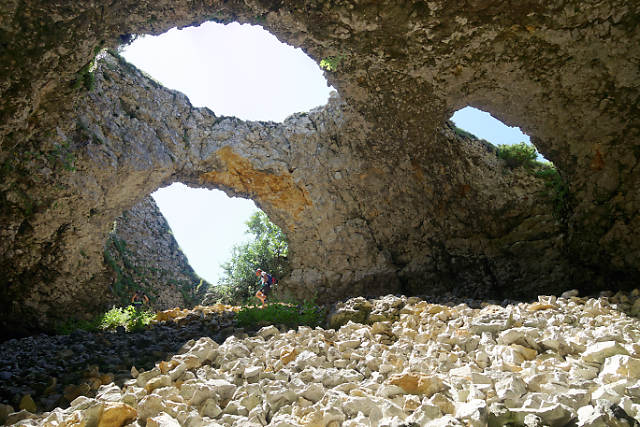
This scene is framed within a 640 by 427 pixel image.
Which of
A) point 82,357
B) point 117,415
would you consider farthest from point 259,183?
point 117,415

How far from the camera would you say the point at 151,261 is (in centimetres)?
1088

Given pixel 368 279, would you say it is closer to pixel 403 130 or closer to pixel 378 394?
pixel 403 130

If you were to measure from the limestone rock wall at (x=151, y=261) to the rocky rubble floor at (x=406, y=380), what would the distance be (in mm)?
6313

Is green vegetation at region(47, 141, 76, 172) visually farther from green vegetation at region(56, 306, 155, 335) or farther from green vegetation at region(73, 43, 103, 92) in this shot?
green vegetation at region(56, 306, 155, 335)

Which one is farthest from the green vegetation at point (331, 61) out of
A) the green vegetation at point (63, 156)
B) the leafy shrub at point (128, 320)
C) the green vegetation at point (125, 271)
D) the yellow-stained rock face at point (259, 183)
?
the green vegetation at point (125, 271)

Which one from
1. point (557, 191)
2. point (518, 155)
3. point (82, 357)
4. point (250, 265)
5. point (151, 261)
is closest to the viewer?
point (82, 357)

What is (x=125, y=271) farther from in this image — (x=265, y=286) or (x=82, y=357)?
(x=82, y=357)

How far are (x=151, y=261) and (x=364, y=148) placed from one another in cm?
677

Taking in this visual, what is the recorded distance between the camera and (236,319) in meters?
5.64

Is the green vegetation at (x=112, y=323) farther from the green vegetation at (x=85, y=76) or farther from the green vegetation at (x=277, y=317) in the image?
the green vegetation at (x=85, y=76)

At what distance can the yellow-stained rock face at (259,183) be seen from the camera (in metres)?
8.63

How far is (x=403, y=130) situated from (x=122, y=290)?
6848 mm

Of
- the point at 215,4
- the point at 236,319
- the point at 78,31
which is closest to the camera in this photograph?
the point at 78,31

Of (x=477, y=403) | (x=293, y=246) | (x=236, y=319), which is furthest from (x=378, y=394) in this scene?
(x=293, y=246)
